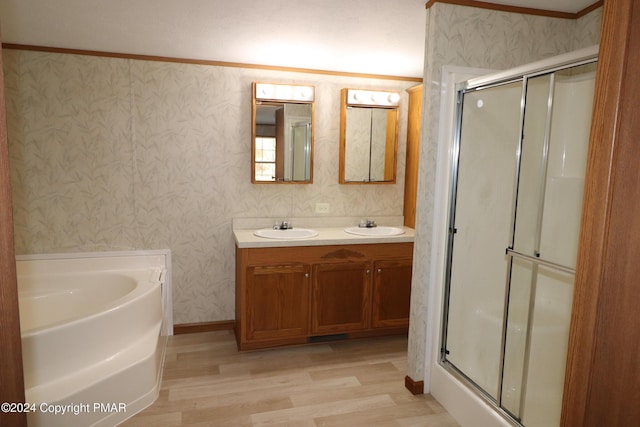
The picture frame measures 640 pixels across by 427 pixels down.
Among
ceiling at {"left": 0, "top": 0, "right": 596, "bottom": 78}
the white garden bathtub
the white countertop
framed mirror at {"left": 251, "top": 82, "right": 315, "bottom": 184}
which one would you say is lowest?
the white garden bathtub

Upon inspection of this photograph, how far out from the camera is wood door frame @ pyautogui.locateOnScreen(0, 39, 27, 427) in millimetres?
726

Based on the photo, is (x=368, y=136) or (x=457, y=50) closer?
(x=457, y=50)

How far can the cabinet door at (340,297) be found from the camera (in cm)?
329

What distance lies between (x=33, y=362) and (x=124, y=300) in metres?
0.58

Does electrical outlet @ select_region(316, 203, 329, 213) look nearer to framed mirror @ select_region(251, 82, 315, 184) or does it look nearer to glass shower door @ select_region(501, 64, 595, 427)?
framed mirror @ select_region(251, 82, 315, 184)

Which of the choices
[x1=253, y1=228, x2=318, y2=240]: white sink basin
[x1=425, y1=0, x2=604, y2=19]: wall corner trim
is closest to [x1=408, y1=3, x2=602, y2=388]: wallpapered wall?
[x1=425, y1=0, x2=604, y2=19]: wall corner trim

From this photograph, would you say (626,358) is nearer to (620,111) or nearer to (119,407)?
(620,111)

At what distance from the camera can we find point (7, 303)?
2.44 feet

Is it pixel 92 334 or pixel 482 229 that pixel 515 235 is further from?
pixel 92 334

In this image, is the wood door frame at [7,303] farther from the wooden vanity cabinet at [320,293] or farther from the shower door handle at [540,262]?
the wooden vanity cabinet at [320,293]

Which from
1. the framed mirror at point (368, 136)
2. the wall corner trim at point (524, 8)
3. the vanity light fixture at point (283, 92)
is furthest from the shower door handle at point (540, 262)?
the vanity light fixture at point (283, 92)

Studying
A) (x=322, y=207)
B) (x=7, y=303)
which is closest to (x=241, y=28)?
(x=322, y=207)

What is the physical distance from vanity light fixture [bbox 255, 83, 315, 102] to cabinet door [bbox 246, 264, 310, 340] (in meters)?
1.43

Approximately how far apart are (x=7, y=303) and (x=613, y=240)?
44.7 inches
